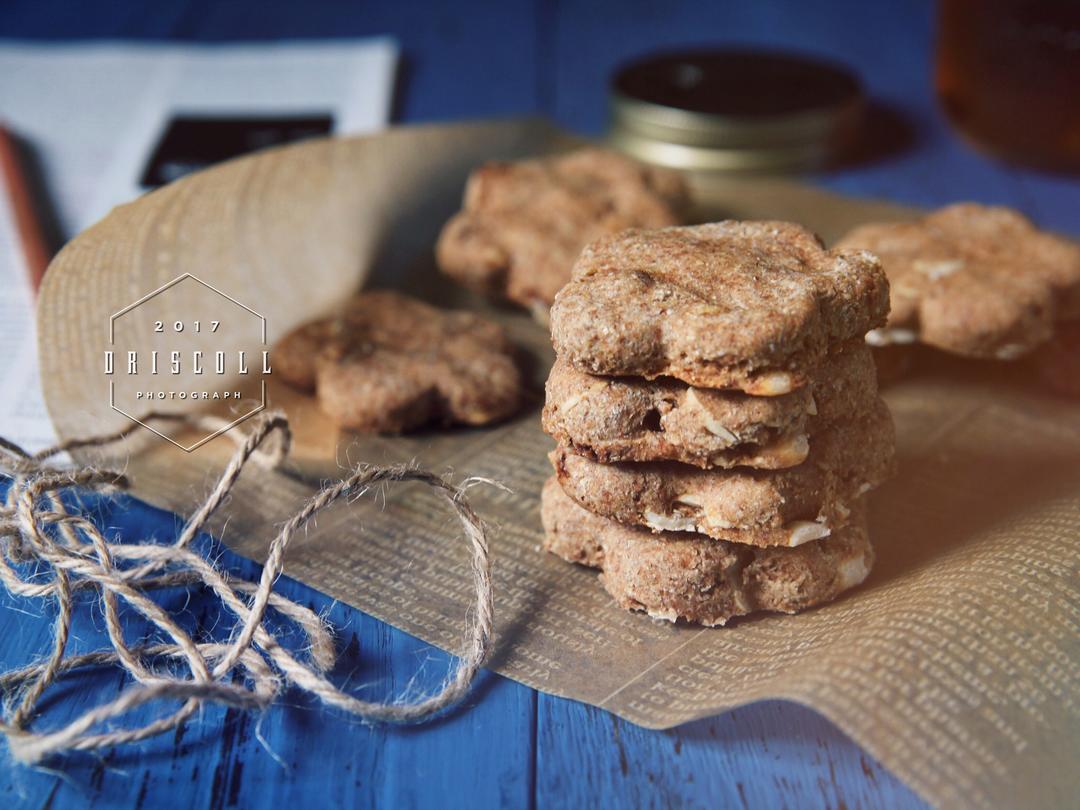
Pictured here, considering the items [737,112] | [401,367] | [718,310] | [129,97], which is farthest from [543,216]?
[129,97]

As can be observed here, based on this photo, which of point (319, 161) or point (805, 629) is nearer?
point (805, 629)

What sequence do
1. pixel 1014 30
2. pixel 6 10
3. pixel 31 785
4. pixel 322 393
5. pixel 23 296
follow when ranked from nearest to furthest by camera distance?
pixel 31 785 → pixel 322 393 → pixel 23 296 → pixel 1014 30 → pixel 6 10

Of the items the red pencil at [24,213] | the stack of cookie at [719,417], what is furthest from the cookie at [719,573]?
the red pencil at [24,213]

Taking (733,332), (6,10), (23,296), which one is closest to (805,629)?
(733,332)

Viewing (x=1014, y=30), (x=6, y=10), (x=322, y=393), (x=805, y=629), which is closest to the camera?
(x=805, y=629)

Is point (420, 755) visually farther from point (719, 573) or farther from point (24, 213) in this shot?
point (24, 213)

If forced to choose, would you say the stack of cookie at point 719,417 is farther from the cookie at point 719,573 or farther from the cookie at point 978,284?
the cookie at point 978,284

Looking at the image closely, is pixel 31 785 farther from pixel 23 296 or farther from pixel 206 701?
pixel 23 296
